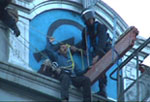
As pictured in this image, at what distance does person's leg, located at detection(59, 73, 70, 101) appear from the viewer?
22297 mm

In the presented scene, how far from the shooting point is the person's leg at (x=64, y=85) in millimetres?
22297

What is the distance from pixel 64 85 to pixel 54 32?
198 centimetres

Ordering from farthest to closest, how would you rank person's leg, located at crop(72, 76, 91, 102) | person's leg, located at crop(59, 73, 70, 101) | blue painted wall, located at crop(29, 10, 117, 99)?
blue painted wall, located at crop(29, 10, 117, 99), person's leg, located at crop(72, 76, 91, 102), person's leg, located at crop(59, 73, 70, 101)

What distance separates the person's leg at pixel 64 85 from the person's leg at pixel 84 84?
239 millimetres

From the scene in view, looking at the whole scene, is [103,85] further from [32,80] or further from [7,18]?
[7,18]

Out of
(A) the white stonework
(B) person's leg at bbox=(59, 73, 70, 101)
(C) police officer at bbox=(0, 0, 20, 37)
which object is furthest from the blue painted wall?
(B) person's leg at bbox=(59, 73, 70, 101)

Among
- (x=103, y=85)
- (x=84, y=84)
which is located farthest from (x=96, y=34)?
(x=84, y=84)

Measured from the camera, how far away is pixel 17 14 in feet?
76.0

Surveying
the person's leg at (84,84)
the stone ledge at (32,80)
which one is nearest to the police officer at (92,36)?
the person's leg at (84,84)

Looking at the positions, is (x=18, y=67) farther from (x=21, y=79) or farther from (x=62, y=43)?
(x=62, y=43)

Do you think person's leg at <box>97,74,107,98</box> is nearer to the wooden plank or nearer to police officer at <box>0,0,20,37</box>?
the wooden plank

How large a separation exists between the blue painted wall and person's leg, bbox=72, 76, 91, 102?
96 cm

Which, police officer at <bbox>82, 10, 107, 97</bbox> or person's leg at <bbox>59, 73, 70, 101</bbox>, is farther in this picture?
police officer at <bbox>82, 10, 107, 97</bbox>

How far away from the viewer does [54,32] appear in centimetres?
2408
